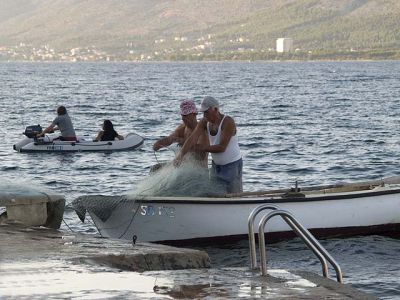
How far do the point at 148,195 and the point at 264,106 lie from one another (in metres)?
52.4

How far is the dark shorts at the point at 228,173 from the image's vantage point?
14.5 metres

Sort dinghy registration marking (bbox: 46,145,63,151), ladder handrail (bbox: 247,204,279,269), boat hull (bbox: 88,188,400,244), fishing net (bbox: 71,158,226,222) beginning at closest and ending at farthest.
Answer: ladder handrail (bbox: 247,204,279,269) → fishing net (bbox: 71,158,226,222) → boat hull (bbox: 88,188,400,244) → dinghy registration marking (bbox: 46,145,63,151)

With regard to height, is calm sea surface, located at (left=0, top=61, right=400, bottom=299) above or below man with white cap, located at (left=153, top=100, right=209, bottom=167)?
below

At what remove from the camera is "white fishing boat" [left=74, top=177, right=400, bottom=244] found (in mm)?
14672

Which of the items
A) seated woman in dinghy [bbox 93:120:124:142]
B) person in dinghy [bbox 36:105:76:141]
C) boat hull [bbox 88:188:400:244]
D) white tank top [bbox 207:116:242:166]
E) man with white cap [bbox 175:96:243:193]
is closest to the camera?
man with white cap [bbox 175:96:243:193]

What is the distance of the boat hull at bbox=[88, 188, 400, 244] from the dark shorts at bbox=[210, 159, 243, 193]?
0.27m

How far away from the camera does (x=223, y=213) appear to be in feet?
48.6

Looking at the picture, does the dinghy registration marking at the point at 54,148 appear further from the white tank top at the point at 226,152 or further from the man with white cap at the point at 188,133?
the white tank top at the point at 226,152

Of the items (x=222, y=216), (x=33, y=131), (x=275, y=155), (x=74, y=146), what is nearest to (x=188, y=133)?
(x=222, y=216)

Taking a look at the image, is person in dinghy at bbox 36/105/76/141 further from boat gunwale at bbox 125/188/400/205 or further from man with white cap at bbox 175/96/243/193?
man with white cap at bbox 175/96/243/193

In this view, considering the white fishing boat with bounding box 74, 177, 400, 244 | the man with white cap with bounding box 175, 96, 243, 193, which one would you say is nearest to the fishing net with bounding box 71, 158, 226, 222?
the white fishing boat with bounding box 74, 177, 400, 244

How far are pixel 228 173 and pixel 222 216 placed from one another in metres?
0.68

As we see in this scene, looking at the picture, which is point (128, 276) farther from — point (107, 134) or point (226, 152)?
point (107, 134)

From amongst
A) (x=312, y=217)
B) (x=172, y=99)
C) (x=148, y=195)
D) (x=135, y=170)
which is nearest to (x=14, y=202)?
(x=148, y=195)
